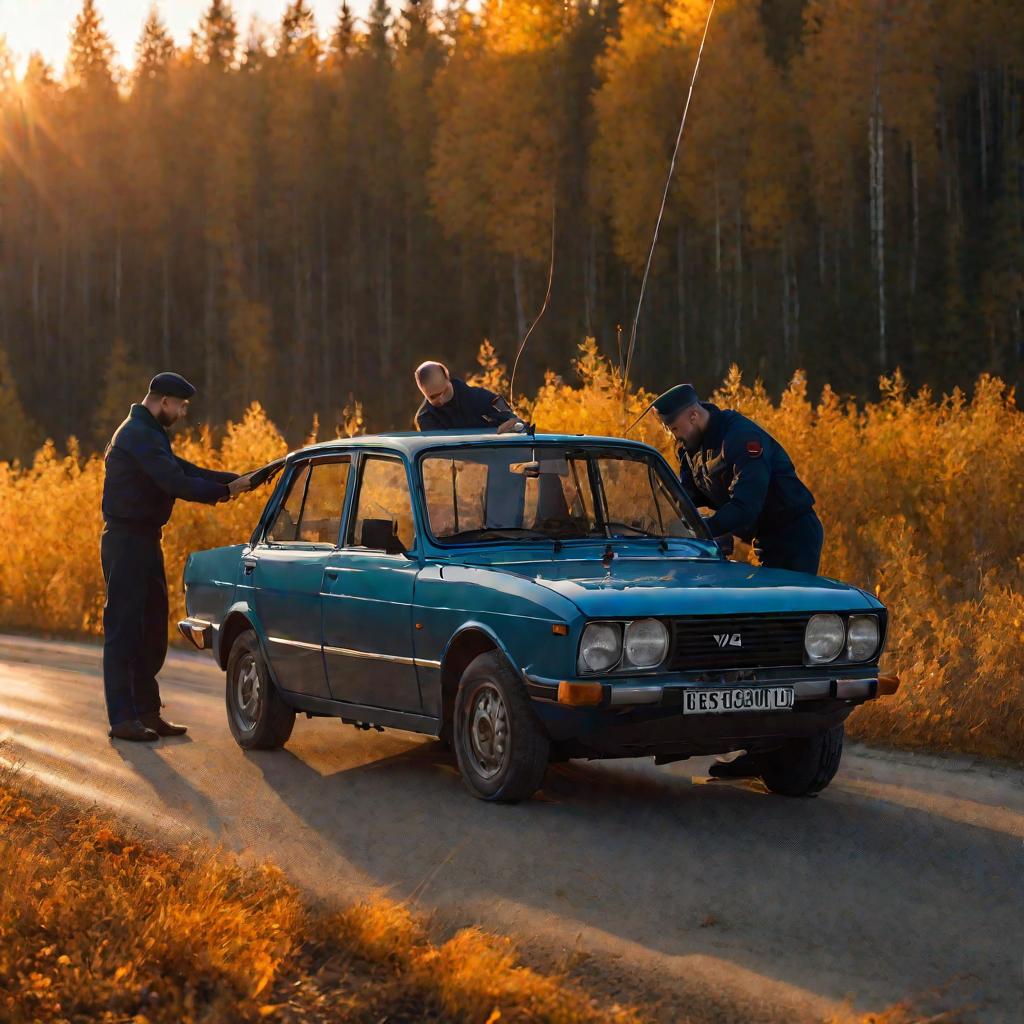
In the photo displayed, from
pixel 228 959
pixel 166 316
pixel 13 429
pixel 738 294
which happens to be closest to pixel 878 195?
pixel 738 294

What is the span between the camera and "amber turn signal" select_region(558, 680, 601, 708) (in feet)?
23.8

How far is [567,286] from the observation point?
201 ft

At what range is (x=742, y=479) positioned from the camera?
9.37 meters

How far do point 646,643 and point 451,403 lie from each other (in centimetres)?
495

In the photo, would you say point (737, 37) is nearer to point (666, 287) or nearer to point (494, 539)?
point (666, 287)

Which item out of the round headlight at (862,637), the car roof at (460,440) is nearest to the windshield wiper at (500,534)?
the car roof at (460,440)

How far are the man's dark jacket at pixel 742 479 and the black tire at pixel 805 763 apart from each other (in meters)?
1.43

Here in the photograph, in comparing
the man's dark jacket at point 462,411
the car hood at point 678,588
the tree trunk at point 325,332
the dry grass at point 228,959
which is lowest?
the dry grass at point 228,959

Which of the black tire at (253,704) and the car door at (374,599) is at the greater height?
the car door at (374,599)

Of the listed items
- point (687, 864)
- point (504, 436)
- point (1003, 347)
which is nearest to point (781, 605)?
point (687, 864)

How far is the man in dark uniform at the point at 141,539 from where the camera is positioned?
10.6 meters

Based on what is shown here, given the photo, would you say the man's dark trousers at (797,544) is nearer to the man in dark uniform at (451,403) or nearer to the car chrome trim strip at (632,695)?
the car chrome trim strip at (632,695)

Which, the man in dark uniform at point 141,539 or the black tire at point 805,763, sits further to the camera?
the man in dark uniform at point 141,539

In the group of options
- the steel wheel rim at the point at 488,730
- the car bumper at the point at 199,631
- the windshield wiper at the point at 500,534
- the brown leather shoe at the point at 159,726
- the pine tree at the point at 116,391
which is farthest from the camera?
the pine tree at the point at 116,391
